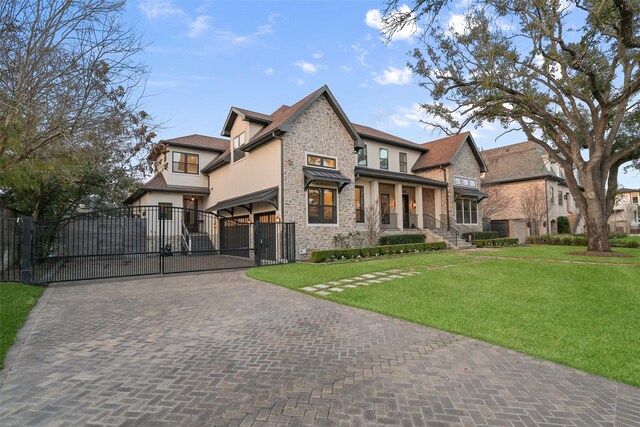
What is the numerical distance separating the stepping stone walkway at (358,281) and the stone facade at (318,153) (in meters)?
5.97

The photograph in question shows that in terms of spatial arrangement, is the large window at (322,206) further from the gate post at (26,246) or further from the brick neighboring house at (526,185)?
the brick neighboring house at (526,185)

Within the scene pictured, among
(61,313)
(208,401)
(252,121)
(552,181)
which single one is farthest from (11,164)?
(552,181)

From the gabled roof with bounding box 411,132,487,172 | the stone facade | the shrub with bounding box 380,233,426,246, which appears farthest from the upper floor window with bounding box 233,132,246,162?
the gabled roof with bounding box 411,132,487,172

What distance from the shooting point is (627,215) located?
4153cm

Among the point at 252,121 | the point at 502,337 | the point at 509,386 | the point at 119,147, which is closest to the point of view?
the point at 509,386

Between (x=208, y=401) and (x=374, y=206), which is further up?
(x=374, y=206)

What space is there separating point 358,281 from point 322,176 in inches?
299

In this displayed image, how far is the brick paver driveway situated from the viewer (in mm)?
2977

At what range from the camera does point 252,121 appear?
61.7ft

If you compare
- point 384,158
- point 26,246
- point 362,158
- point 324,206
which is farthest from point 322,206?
point 26,246

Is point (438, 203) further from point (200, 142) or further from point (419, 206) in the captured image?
point (200, 142)

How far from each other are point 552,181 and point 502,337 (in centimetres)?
3496

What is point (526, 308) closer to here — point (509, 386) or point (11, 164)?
point (509, 386)

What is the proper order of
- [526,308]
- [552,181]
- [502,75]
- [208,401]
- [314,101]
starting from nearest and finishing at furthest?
1. [208,401]
2. [526,308]
3. [502,75]
4. [314,101]
5. [552,181]
